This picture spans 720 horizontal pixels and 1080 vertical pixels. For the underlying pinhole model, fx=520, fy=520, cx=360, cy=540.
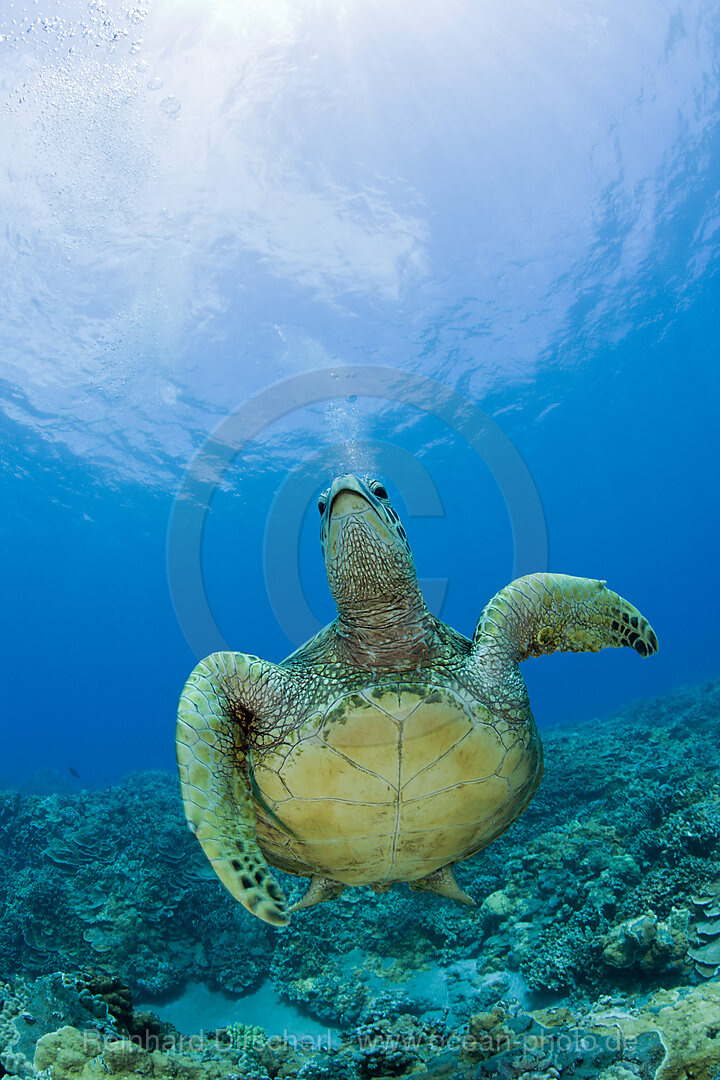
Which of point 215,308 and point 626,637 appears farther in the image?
point 215,308

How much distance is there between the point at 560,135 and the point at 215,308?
1304 centimetres

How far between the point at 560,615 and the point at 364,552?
6.25ft

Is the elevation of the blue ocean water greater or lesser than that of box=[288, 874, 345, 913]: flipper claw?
greater

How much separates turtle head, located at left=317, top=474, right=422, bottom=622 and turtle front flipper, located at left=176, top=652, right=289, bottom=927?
2.42 ft

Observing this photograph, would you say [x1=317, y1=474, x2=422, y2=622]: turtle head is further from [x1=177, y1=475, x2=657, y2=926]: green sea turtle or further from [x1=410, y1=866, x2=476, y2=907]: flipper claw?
[x1=410, y1=866, x2=476, y2=907]: flipper claw

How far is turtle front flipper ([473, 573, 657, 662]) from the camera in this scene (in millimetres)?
4082

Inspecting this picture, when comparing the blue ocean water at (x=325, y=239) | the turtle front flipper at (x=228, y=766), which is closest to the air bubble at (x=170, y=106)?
the blue ocean water at (x=325, y=239)

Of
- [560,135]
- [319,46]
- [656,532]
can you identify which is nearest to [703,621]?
[656,532]

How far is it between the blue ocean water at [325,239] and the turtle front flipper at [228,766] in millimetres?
13527

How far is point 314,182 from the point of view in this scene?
15.4m

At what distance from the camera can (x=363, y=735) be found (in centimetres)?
314

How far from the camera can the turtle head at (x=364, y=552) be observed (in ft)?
10.7

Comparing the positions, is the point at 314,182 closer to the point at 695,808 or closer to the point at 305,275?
the point at 305,275

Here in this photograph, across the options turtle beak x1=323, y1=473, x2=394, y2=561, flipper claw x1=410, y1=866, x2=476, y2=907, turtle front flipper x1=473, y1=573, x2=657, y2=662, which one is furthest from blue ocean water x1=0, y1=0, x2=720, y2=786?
turtle beak x1=323, y1=473, x2=394, y2=561
